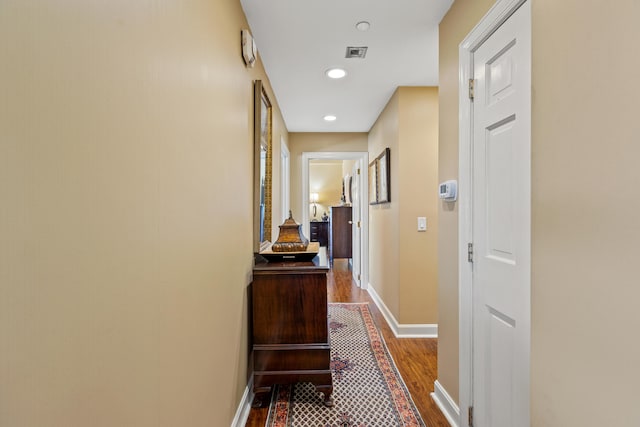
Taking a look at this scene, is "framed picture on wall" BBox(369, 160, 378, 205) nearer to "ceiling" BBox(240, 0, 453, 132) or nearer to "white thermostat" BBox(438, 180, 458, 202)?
"ceiling" BBox(240, 0, 453, 132)

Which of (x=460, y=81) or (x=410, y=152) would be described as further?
(x=410, y=152)

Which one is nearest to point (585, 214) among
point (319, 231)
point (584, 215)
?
point (584, 215)

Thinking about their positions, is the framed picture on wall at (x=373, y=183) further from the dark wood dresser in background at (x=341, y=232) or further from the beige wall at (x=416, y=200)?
the dark wood dresser in background at (x=341, y=232)

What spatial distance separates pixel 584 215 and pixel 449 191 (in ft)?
2.89

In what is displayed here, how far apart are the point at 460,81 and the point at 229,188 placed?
132 cm

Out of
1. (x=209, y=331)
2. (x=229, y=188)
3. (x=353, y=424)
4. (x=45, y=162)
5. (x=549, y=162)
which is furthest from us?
(x=353, y=424)

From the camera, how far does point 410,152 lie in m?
2.86

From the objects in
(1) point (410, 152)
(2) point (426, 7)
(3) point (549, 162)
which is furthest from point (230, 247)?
(1) point (410, 152)

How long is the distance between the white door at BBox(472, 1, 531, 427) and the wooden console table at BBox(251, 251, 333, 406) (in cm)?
82

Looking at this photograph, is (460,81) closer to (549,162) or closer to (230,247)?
(549,162)

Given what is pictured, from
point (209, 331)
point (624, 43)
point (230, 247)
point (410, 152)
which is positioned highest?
point (410, 152)

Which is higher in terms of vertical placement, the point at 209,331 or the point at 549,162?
the point at 549,162

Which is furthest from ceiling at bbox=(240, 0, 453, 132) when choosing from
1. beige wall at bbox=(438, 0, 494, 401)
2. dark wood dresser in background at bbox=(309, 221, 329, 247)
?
dark wood dresser in background at bbox=(309, 221, 329, 247)

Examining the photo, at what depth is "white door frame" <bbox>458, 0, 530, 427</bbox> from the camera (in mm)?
1511
